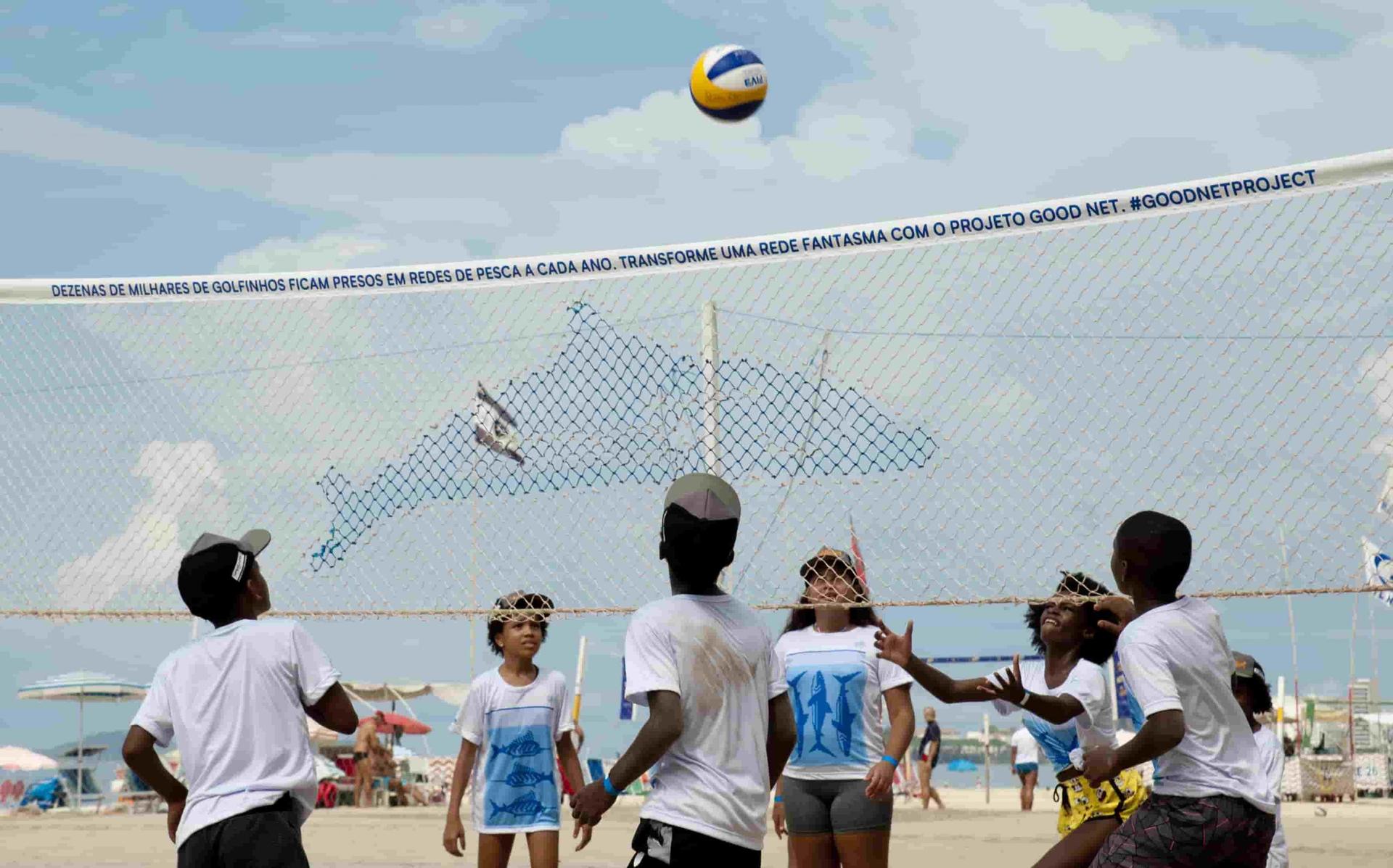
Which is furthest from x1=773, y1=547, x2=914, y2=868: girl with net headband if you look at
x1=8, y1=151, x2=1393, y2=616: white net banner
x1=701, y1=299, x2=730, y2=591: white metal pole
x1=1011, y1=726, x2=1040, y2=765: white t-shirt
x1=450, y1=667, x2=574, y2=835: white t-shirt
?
x1=1011, y1=726, x2=1040, y2=765: white t-shirt

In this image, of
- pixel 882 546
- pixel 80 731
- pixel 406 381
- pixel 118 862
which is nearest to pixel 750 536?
pixel 882 546

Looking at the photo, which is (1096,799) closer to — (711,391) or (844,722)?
(844,722)

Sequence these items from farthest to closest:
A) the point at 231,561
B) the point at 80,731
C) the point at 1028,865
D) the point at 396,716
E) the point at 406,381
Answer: the point at 396,716 → the point at 80,731 → the point at 1028,865 → the point at 406,381 → the point at 231,561

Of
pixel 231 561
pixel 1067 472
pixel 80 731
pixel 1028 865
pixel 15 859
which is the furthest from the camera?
pixel 80 731

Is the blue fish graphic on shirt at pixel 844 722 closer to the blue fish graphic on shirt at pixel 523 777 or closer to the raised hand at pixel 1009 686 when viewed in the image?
the blue fish graphic on shirt at pixel 523 777

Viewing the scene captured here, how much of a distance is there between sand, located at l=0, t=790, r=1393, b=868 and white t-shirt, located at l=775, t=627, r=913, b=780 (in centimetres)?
586

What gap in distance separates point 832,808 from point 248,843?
3.05 meters

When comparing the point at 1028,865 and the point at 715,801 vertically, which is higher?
the point at 715,801

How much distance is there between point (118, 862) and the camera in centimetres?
1316

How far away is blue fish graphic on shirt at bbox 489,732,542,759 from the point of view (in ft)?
25.9

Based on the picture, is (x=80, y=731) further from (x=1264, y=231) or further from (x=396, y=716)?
(x=1264, y=231)

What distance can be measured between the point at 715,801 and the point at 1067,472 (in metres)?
3.92

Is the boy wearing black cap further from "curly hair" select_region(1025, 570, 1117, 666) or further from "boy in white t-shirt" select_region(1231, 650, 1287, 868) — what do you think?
"boy in white t-shirt" select_region(1231, 650, 1287, 868)

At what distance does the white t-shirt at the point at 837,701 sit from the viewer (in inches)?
280
